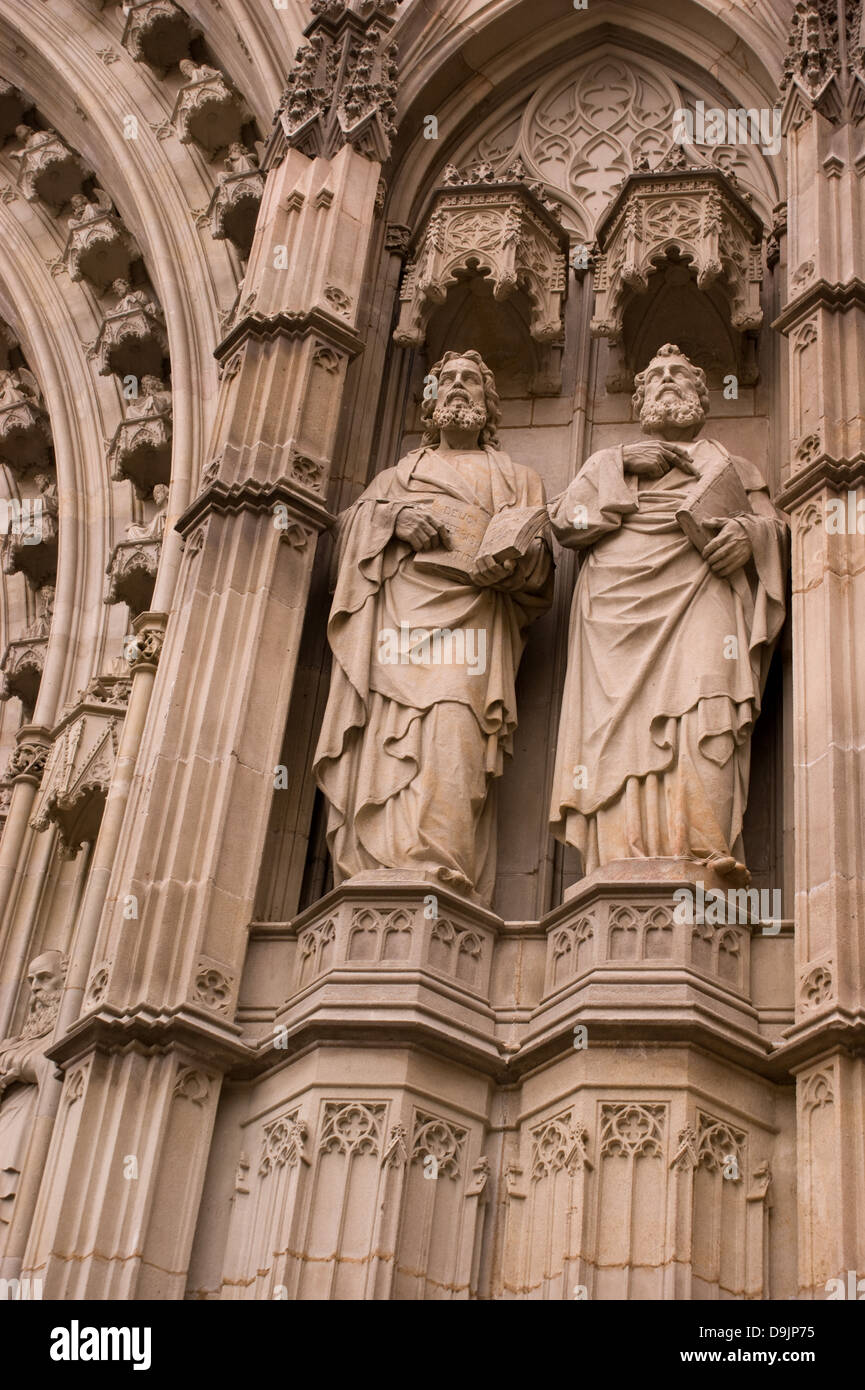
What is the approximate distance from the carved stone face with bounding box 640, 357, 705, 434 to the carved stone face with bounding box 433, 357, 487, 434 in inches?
34.1

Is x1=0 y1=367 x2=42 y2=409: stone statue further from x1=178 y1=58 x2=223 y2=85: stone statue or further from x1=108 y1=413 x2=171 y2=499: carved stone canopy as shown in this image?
x1=178 y1=58 x2=223 y2=85: stone statue

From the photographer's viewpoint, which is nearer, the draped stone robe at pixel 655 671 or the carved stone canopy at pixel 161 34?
the draped stone robe at pixel 655 671

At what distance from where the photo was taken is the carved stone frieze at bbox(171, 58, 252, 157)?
13664mm

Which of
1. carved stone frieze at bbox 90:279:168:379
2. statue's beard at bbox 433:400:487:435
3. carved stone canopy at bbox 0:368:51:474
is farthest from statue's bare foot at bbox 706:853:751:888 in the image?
carved stone canopy at bbox 0:368:51:474

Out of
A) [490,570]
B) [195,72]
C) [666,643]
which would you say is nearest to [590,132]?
[195,72]

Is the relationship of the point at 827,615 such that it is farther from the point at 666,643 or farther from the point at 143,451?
the point at 143,451

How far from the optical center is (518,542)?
986 centimetres

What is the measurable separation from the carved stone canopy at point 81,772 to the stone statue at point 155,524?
123cm

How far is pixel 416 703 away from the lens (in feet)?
31.0

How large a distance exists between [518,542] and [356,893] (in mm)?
2041

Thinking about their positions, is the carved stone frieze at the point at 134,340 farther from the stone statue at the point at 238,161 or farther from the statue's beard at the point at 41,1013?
the statue's beard at the point at 41,1013

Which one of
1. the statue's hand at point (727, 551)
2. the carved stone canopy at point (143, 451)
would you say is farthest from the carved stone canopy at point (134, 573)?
the statue's hand at point (727, 551)

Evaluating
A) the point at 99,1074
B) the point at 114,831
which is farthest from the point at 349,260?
the point at 99,1074

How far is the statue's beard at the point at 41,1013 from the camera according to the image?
10922 millimetres
